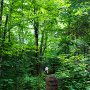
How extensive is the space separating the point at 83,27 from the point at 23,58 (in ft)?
12.2

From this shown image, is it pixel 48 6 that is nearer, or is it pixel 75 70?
pixel 75 70

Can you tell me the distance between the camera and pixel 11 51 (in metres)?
8.74

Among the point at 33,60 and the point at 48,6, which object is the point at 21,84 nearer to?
the point at 33,60

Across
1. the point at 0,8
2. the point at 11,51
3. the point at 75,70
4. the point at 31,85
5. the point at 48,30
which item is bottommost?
the point at 31,85

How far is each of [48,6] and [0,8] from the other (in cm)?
236

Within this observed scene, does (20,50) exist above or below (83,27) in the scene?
below

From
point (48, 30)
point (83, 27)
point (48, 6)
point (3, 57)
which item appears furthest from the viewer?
point (48, 30)

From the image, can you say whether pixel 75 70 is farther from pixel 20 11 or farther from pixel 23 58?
pixel 20 11

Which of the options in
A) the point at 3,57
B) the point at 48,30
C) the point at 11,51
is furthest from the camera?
the point at 48,30

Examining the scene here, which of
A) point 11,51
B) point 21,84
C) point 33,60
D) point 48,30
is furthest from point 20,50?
point 48,30

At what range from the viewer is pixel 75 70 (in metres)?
9.05

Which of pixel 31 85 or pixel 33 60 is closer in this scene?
pixel 31 85

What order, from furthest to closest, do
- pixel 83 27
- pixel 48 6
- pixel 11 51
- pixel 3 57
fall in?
pixel 83 27 → pixel 48 6 → pixel 3 57 → pixel 11 51

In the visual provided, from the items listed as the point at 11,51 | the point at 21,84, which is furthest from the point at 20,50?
the point at 21,84
